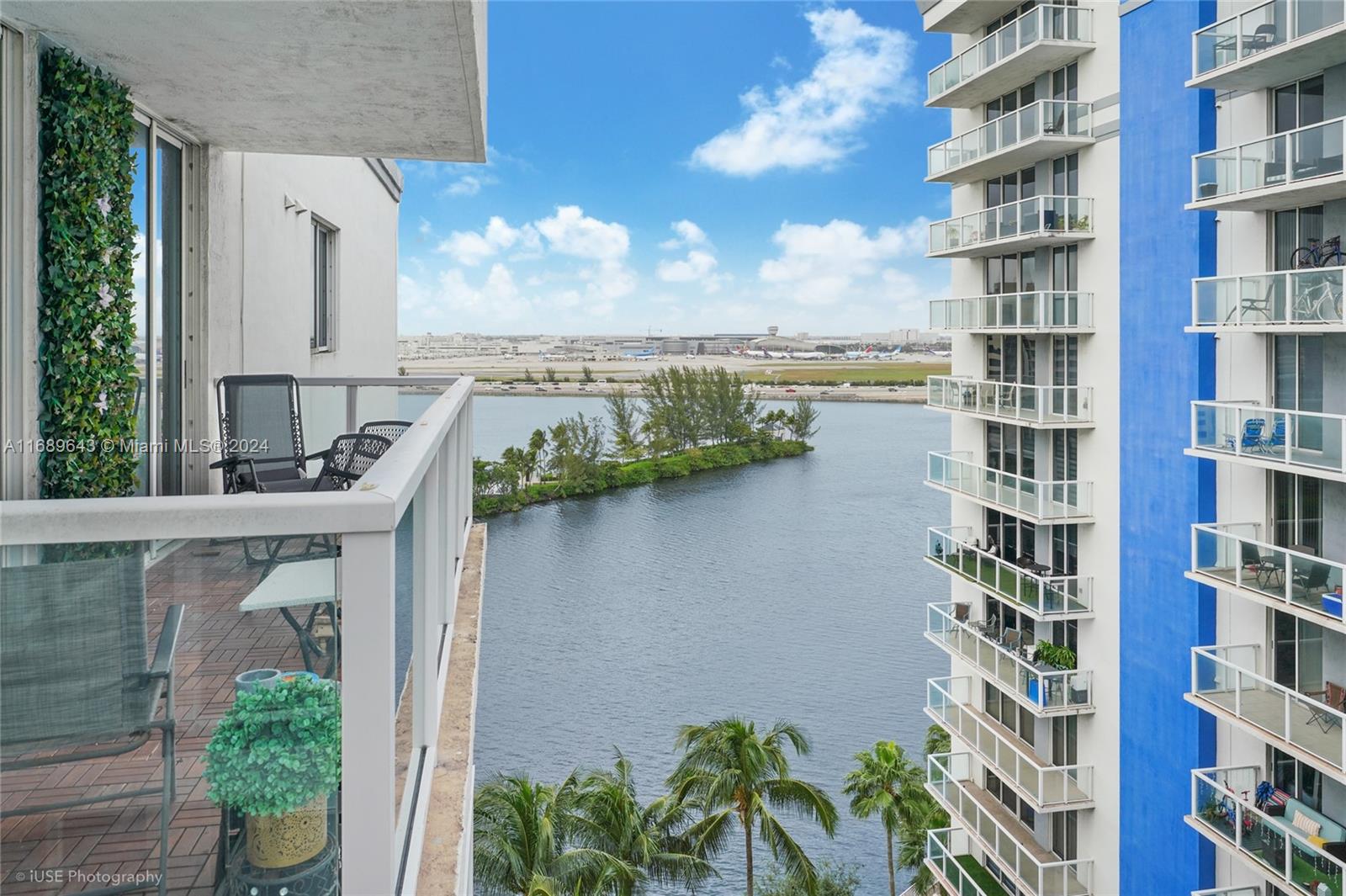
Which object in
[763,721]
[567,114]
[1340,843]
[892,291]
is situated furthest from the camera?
[567,114]

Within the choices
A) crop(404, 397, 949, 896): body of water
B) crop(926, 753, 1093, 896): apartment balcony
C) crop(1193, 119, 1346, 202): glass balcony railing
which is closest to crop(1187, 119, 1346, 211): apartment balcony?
crop(1193, 119, 1346, 202): glass balcony railing

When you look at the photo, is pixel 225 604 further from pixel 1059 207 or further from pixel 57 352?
pixel 1059 207

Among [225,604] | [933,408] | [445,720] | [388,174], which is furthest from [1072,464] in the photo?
[225,604]

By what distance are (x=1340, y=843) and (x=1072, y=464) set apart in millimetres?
7126

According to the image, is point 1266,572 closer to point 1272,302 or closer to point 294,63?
point 1272,302

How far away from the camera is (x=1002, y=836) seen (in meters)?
17.2

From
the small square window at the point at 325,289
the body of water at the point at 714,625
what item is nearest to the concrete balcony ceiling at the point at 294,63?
the small square window at the point at 325,289

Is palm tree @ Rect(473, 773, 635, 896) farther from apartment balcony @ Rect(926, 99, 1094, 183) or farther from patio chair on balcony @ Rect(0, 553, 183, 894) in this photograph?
patio chair on balcony @ Rect(0, 553, 183, 894)

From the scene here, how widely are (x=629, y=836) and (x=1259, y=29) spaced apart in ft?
51.0

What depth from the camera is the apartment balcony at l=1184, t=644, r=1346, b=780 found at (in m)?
11.0

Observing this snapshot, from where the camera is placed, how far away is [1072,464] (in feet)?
54.9

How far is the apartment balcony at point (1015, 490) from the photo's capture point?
16078 mm

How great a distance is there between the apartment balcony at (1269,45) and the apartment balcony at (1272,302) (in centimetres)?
236

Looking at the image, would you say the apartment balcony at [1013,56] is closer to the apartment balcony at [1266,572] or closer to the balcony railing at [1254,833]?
the apartment balcony at [1266,572]
